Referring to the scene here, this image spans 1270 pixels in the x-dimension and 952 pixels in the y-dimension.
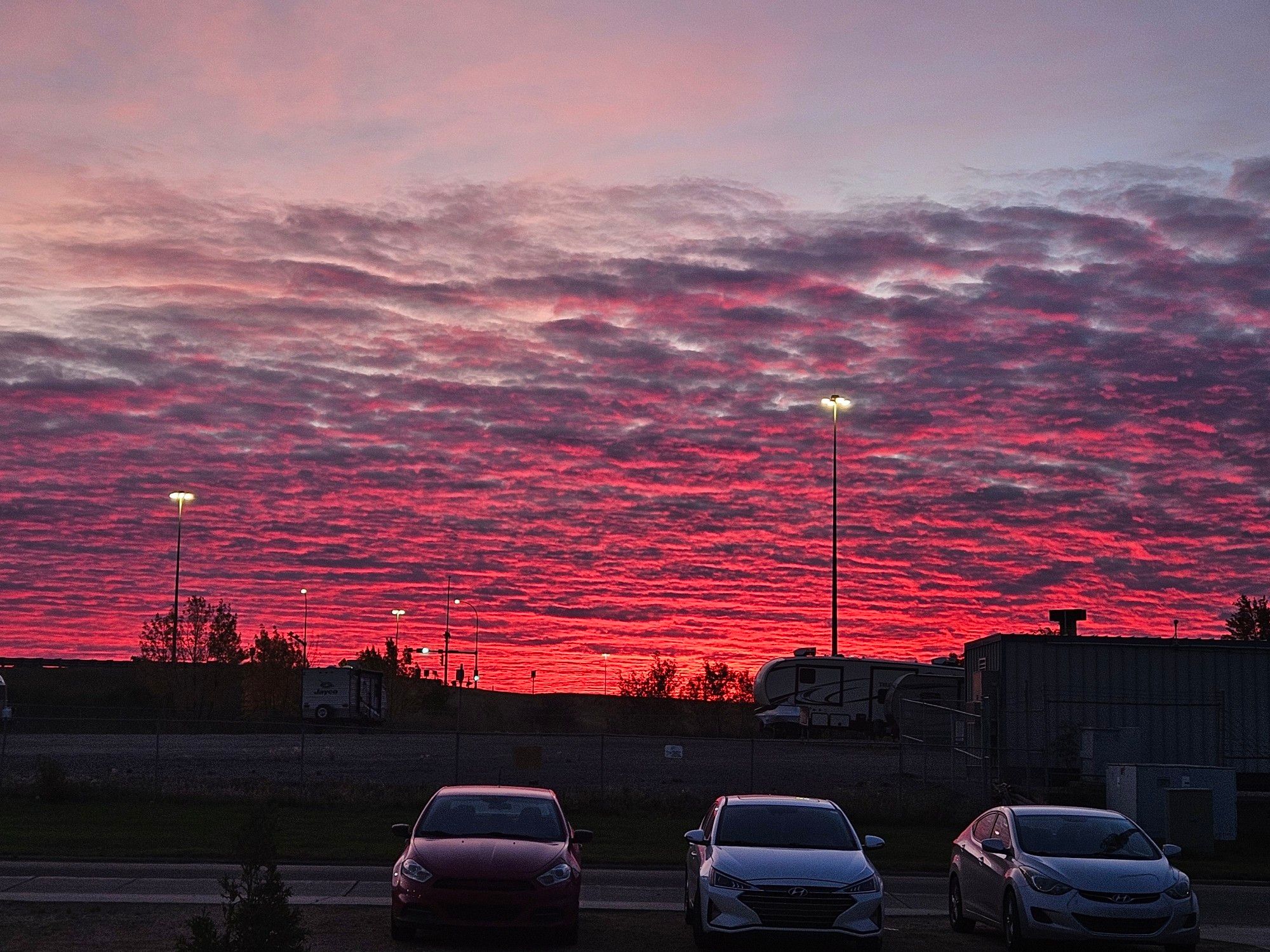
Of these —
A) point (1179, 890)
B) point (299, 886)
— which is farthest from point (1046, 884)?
point (299, 886)

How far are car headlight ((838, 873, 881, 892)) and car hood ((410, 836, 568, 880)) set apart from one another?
10.1ft

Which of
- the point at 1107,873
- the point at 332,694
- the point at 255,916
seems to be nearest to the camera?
the point at 255,916

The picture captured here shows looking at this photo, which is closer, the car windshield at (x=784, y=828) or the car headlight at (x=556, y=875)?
the car headlight at (x=556, y=875)

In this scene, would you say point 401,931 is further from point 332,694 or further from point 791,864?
point 332,694

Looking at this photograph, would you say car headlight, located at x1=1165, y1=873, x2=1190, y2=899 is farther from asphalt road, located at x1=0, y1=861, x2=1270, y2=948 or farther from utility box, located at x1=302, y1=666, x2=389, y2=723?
utility box, located at x1=302, y1=666, x2=389, y2=723

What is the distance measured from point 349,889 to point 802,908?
812 centimetres

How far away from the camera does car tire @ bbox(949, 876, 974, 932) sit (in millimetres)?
17031

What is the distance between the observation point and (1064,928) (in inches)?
576

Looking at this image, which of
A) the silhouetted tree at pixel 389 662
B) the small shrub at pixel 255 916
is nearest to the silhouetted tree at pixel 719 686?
the silhouetted tree at pixel 389 662

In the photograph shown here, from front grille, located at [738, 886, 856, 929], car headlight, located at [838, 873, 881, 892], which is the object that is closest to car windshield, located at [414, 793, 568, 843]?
front grille, located at [738, 886, 856, 929]

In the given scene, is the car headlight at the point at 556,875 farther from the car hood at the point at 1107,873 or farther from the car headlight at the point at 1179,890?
the car headlight at the point at 1179,890

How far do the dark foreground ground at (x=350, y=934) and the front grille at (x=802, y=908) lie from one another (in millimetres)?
222

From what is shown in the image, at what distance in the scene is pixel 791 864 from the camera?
1480 centimetres

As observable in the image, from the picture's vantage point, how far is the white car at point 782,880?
1427cm
